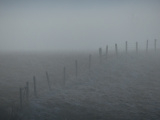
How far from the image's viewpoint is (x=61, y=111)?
2264cm

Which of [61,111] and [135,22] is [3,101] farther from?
[135,22]

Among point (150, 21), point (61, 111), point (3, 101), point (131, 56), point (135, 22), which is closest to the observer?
point (61, 111)

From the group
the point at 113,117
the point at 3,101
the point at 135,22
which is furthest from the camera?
the point at 135,22

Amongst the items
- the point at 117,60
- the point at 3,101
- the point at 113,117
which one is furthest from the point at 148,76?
the point at 3,101

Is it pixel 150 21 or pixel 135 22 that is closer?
pixel 135 22

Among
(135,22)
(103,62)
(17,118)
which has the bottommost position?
(17,118)

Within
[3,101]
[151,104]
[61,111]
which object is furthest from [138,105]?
[3,101]

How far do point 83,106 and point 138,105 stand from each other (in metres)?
5.08

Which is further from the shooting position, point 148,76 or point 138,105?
point 148,76

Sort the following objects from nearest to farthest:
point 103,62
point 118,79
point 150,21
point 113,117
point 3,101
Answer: point 113,117
point 3,101
point 118,79
point 103,62
point 150,21

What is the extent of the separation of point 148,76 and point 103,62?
7829 mm

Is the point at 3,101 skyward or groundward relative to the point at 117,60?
groundward

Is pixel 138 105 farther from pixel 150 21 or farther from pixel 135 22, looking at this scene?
pixel 150 21

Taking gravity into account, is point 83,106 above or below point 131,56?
below
